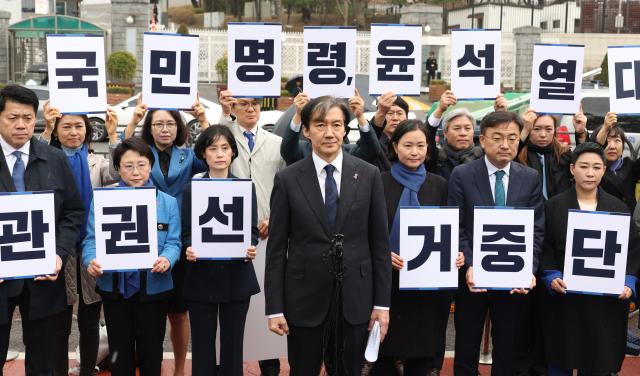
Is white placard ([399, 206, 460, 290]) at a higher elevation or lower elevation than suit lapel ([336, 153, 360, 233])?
lower

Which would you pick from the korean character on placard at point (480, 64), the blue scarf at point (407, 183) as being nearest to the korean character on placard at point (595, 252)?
the blue scarf at point (407, 183)

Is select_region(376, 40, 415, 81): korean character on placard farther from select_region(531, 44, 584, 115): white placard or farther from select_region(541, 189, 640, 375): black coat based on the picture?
select_region(541, 189, 640, 375): black coat

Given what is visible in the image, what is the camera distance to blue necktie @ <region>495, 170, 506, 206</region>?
5.67 metres

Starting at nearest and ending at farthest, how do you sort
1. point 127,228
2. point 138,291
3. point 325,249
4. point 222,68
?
point 325,249 → point 127,228 → point 138,291 → point 222,68

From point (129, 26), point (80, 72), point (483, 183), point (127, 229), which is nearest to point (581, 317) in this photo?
point (483, 183)

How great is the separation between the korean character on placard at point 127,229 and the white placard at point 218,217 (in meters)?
0.29

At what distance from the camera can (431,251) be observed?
212 inches

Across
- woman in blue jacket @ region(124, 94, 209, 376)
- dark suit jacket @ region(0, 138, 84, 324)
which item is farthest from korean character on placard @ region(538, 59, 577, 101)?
dark suit jacket @ region(0, 138, 84, 324)

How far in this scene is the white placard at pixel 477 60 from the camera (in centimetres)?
654

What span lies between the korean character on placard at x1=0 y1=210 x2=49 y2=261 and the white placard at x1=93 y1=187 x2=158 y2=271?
348 mm

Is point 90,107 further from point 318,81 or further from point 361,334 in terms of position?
point 361,334

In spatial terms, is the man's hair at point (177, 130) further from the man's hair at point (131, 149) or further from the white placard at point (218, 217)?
the white placard at point (218, 217)

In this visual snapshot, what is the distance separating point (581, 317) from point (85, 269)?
126 inches

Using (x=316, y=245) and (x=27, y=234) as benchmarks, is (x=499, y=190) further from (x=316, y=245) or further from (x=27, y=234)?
(x=27, y=234)
